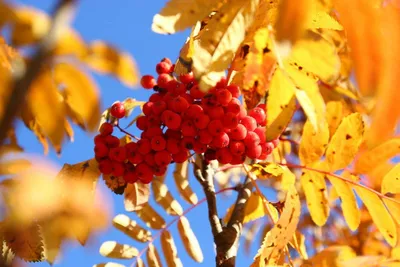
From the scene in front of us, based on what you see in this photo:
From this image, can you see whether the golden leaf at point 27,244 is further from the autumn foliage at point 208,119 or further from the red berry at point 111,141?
the red berry at point 111,141

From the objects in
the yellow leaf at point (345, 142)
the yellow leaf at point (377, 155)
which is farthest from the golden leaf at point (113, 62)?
the yellow leaf at point (377, 155)

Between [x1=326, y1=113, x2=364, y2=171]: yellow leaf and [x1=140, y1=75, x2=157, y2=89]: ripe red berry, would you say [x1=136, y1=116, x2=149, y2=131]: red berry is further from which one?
[x1=326, y1=113, x2=364, y2=171]: yellow leaf

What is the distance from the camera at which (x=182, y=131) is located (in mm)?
1371

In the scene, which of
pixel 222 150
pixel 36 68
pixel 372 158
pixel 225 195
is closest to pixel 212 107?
pixel 222 150

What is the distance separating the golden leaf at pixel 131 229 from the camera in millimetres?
1833

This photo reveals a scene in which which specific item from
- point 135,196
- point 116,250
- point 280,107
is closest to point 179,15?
point 280,107

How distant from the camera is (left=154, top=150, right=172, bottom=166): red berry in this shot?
1.43 metres

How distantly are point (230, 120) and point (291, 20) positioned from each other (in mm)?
642

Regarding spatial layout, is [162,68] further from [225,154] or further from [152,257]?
[152,257]

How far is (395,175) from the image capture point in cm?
154

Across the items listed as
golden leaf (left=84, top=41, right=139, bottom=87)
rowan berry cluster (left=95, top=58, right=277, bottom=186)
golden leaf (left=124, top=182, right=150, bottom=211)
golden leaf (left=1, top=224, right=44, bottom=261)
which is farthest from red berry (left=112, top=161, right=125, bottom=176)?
golden leaf (left=84, top=41, right=139, bottom=87)

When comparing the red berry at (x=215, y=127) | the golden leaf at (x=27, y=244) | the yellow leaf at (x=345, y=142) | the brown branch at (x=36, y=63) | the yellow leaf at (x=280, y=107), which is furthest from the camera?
the yellow leaf at (x=345, y=142)

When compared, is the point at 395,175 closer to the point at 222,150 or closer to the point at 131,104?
the point at 222,150

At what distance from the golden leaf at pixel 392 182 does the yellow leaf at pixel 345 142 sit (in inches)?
4.4
